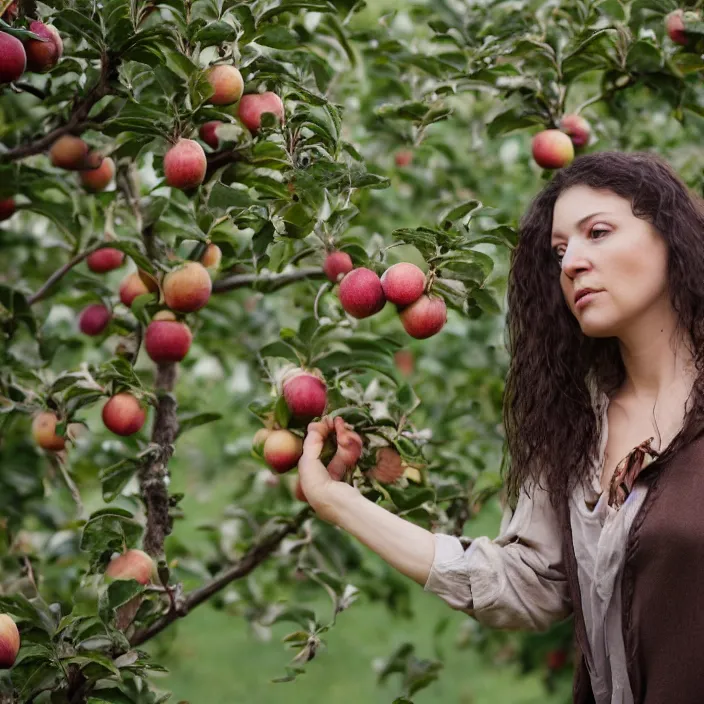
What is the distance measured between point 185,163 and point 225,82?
0.45 ft

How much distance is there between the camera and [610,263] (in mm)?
1557

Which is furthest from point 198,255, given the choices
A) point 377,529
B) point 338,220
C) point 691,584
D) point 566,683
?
point 566,683

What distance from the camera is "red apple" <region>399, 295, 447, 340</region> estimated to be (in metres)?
1.61

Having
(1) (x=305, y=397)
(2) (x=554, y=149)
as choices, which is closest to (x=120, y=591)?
(1) (x=305, y=397)

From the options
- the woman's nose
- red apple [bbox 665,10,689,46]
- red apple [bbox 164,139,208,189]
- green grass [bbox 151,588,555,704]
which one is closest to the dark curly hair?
the woman's nose

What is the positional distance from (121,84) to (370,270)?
0.49 meters

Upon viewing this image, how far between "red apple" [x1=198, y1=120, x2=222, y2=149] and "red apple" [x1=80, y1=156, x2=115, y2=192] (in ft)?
0.99

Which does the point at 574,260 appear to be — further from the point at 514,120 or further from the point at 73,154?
the point at 73,154

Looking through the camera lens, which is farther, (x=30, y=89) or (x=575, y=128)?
(x=575, y=128)

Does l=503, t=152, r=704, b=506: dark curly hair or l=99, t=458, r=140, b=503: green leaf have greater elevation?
l=503, t=152, r=704, b=506: dark curly hair

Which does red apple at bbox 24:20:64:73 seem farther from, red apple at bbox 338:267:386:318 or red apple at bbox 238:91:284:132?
red apple at bbox 338:267:386:318

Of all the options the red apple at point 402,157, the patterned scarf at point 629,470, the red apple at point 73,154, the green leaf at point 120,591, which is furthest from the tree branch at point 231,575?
the red apple at point 402,157

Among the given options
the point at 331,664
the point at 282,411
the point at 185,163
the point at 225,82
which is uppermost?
the point at 225,82

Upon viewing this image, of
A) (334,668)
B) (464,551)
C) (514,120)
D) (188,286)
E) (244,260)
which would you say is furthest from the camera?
(334,668)
